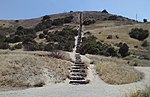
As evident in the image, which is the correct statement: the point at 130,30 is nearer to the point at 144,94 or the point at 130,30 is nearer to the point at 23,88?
the point at 23,88

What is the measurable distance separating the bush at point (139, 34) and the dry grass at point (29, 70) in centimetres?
3395

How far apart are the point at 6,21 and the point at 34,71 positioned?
2902 inches

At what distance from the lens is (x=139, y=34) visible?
202 feet

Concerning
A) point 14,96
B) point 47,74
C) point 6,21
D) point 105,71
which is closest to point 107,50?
point 105,71

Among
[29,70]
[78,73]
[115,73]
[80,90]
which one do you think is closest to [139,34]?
[115,73]

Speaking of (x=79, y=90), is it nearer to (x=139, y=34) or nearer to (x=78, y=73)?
(x=78, y=73)

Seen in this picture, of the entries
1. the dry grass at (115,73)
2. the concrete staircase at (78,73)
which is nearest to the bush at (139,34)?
the dry grass at (115,73)

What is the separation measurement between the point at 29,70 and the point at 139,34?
39322mm

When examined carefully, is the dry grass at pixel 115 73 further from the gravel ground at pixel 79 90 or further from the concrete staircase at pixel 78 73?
the concrete staircase at pixel 78 73

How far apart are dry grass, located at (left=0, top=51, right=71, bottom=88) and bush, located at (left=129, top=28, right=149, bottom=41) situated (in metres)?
34.0

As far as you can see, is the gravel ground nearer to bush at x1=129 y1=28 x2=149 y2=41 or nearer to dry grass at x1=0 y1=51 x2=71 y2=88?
dry grass at x1=0 y1=51 x2=71 y2=88

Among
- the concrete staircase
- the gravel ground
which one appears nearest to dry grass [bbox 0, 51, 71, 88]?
the concrete staircase

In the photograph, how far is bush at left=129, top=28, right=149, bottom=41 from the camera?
199ft

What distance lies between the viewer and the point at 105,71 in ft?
90.8
